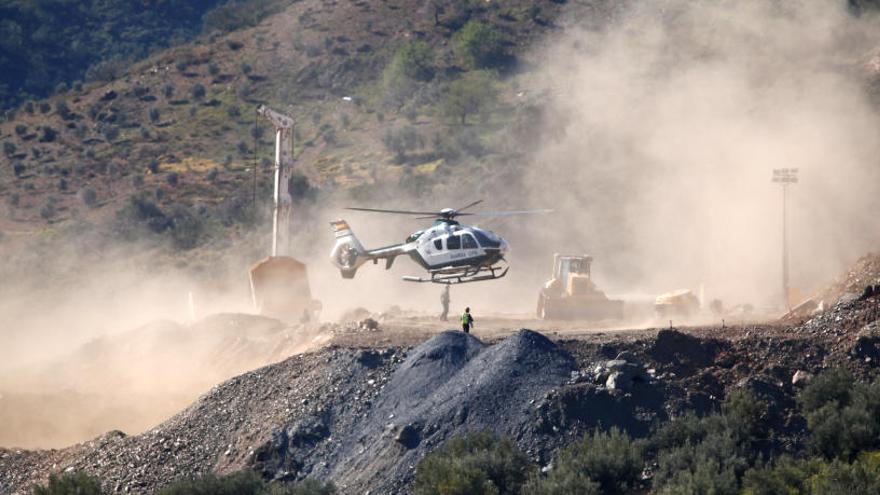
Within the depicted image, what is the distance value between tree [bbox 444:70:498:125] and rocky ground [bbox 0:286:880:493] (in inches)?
2589

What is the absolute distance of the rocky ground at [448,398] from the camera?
27.7m

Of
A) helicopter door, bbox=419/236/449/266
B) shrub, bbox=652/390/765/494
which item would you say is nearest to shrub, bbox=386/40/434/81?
helicopter door, bbox=419/236/449/266

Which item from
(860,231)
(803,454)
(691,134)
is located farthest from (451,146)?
(803,454)

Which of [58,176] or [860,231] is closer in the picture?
[860,231]

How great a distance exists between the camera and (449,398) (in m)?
28.8

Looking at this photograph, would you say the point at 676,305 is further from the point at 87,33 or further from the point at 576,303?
the point at 87,33

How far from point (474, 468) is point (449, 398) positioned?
399 centimetres

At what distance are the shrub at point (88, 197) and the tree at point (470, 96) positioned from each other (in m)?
27.0

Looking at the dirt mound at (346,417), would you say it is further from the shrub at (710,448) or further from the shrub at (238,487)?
the shrub at (710,448)

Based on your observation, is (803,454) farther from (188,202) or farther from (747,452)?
(188,202)

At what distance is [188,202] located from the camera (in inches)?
3423

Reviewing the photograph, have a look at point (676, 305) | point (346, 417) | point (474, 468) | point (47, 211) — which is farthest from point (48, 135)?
point (474, 468)

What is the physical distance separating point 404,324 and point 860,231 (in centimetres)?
3696

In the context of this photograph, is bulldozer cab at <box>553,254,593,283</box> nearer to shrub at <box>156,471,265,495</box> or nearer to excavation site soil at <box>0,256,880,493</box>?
excavation site soil at <box>0,256,880,493</box>
